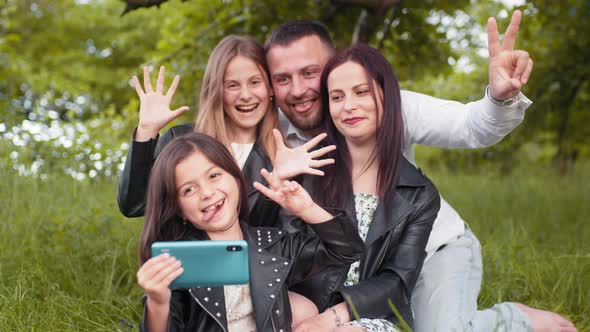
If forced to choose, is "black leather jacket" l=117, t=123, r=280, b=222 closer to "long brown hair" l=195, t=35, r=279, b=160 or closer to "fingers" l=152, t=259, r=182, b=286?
"long brown hair" l=195, t=35, r=279, b=160

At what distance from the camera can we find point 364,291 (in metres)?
2.38

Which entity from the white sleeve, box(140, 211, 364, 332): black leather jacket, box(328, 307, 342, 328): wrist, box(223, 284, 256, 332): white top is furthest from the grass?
box(328, 307, 342, 328): wrist

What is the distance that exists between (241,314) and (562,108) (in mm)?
4987

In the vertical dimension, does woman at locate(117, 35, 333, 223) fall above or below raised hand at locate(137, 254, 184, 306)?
above

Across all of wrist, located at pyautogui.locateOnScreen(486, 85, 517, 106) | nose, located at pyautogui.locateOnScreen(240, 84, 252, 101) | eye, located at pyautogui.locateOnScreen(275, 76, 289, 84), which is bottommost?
wrist, located at pyautogui.locateOnScreen(486, 85, 517, 106)

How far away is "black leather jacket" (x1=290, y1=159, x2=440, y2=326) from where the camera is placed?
2443mm

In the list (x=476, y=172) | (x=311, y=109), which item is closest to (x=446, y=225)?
(x=311, y=109)

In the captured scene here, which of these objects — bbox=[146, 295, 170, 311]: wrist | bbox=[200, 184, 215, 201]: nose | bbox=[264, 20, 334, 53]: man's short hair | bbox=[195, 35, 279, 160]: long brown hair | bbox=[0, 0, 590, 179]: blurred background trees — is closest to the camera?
bbox=[146, 295, 170, 311]: wrist

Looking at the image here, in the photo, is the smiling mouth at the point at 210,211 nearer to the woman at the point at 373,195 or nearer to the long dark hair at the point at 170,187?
the long dark hair at the point at 170,187

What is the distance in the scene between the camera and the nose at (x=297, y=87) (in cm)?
305

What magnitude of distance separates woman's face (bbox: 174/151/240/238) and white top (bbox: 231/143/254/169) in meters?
0.61

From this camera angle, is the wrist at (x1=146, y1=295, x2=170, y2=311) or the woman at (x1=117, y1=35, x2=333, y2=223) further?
the woman at (x1=117, y1=35, x2=333, y2=223)

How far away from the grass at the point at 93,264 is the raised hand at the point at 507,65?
121 centimetres

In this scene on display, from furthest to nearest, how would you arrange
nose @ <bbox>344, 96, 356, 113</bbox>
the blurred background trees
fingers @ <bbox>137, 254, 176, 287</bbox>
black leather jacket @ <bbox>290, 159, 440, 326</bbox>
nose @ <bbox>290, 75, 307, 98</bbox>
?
1. the blurred background trees
2. nose @ <bbox>290, 75, 307, 98</bbox>
3. nose @ <bbox>344, 96, 356, 113</bbox>
4. black leather jacket @ <bbox>290, 159, 440, 326</bbox>
5. fingers @ <bbox>137, 254, 176, 287</bbox>
